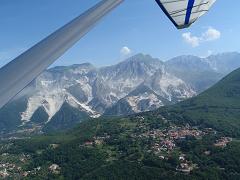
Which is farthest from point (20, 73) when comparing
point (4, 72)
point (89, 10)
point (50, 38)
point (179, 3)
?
point (179, 3)

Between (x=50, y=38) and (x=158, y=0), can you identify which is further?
(x=158, y=0)

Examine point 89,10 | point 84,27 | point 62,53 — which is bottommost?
point 62,53

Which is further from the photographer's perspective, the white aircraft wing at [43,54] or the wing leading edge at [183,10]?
the wing leading edge at [183,10]

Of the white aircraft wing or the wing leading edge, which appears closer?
the white aircraft wing

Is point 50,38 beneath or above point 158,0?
beneath

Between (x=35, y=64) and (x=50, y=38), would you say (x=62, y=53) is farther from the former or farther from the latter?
(x=50, y=38)

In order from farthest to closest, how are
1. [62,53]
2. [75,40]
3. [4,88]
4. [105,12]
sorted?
[105,12]
[75,40]
[62,53]
[4,88]

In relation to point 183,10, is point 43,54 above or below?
below

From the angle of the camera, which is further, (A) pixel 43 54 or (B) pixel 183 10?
(B) pixel 183 10

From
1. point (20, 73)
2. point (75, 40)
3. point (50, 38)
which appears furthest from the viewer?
point (50, 38)
